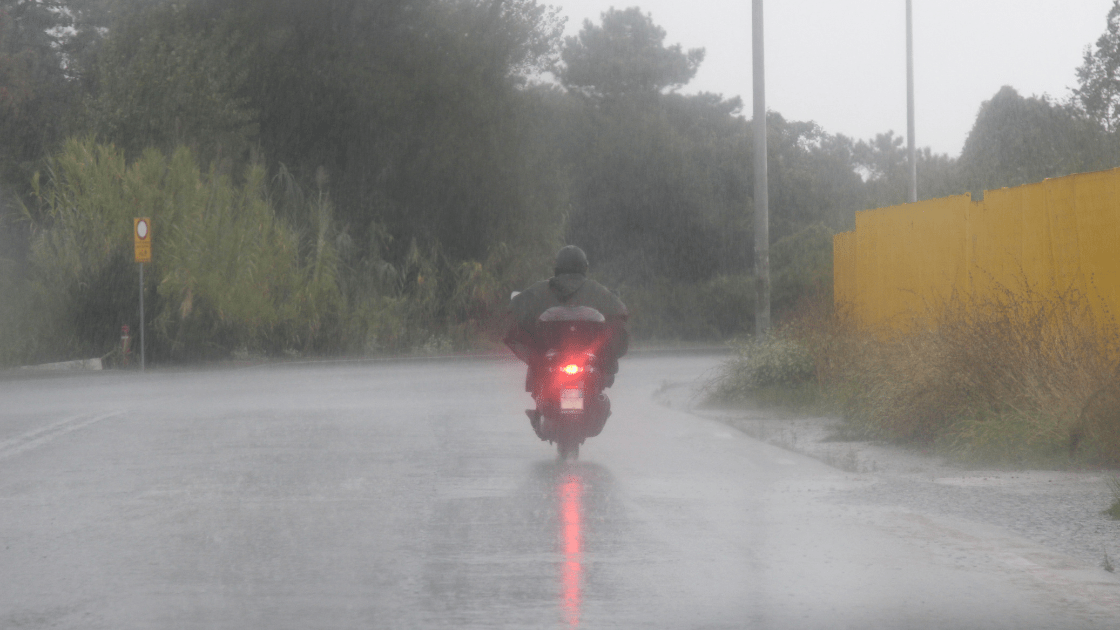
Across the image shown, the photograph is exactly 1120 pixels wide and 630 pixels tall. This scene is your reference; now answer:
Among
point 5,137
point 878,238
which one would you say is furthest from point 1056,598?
point 5,137

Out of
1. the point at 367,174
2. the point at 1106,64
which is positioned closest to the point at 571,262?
the point at 367,174

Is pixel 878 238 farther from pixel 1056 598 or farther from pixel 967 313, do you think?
pixel 1056 598

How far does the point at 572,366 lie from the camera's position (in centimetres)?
1204

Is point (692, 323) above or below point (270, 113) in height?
below

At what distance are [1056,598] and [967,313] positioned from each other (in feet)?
24.4

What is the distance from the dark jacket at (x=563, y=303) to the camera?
12.4 metres

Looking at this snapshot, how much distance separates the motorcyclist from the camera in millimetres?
12359

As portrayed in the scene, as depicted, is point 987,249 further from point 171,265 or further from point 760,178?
point 171,265

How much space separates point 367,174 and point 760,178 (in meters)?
20.4

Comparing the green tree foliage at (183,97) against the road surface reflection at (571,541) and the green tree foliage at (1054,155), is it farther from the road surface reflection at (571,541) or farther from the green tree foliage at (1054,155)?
the road surface reflection at (571,541)

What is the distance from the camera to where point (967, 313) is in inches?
550

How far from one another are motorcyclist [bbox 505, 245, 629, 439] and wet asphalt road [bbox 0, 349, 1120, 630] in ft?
2.61

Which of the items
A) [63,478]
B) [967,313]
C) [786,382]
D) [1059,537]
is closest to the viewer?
[1059,537]

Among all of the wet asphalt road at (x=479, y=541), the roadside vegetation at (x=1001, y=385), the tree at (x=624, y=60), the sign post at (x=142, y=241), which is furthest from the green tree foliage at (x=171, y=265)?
the tree at (x=624, y=60)
